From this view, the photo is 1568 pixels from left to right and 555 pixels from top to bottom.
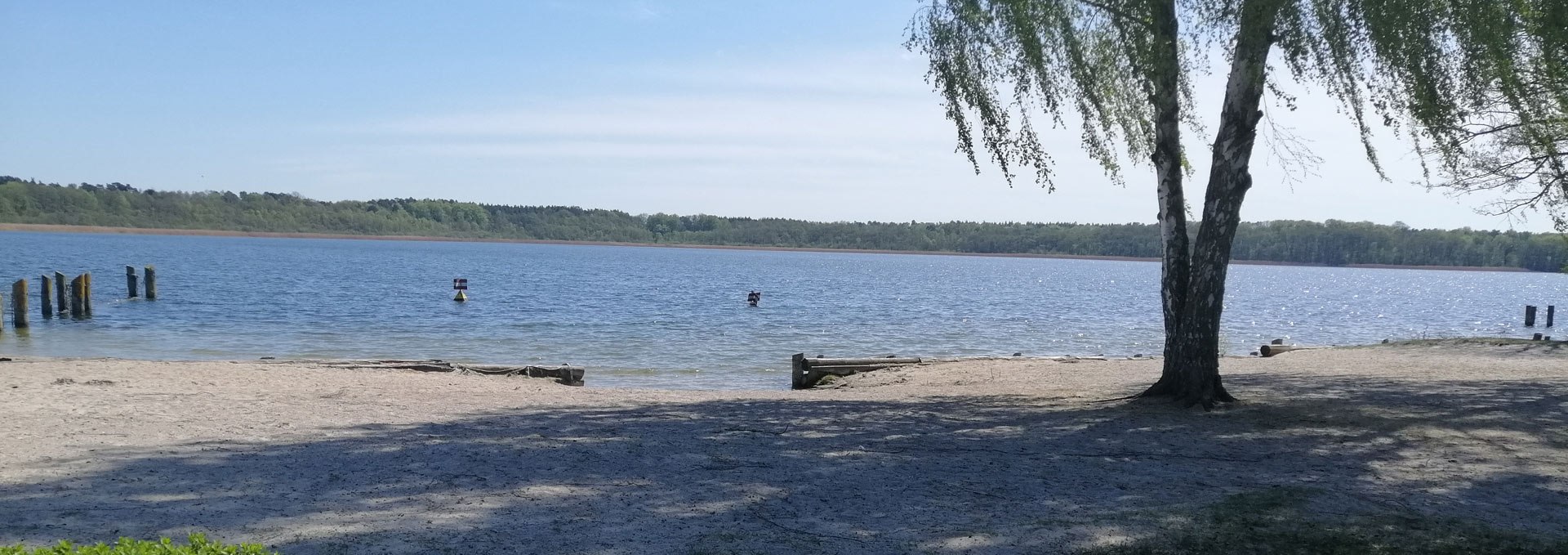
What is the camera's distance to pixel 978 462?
27.4 feet

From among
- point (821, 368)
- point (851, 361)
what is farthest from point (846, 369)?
point (821, 368)

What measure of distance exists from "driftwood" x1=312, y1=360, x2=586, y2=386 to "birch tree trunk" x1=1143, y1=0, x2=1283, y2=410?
8.24m

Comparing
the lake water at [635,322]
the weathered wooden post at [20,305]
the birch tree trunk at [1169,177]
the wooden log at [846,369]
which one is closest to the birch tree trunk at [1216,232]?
the birch tree trunk at [1169,177]

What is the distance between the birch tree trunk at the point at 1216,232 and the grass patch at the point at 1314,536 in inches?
172

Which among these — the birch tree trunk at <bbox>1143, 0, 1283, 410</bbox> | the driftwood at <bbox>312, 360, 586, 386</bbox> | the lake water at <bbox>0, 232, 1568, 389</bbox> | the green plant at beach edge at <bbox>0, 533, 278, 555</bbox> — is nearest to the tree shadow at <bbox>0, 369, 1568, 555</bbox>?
the birch tree trunk at <bbox>1143, 0, 1283, 410</bbox>

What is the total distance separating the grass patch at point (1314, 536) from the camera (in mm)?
5844

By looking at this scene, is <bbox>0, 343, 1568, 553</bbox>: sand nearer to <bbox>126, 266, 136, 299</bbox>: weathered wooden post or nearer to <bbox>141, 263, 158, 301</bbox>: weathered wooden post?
<bbox>126, 266, 136, 299</bbox>: weathered wooden post

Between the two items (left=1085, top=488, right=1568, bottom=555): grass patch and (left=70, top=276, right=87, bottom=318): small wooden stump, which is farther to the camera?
(left=70, top=276, right=87, bottom=318): small wooden stump

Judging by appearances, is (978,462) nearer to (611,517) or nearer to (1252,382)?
(611,517)

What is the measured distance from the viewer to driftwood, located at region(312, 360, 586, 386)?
1631 centimetres

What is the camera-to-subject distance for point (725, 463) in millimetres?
8195

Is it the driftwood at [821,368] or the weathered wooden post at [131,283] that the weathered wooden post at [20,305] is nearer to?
the weathered wooden post at [131,283]

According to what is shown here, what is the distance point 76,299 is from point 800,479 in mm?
33363

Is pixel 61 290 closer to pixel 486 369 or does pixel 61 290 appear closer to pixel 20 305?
pixel 20 305
